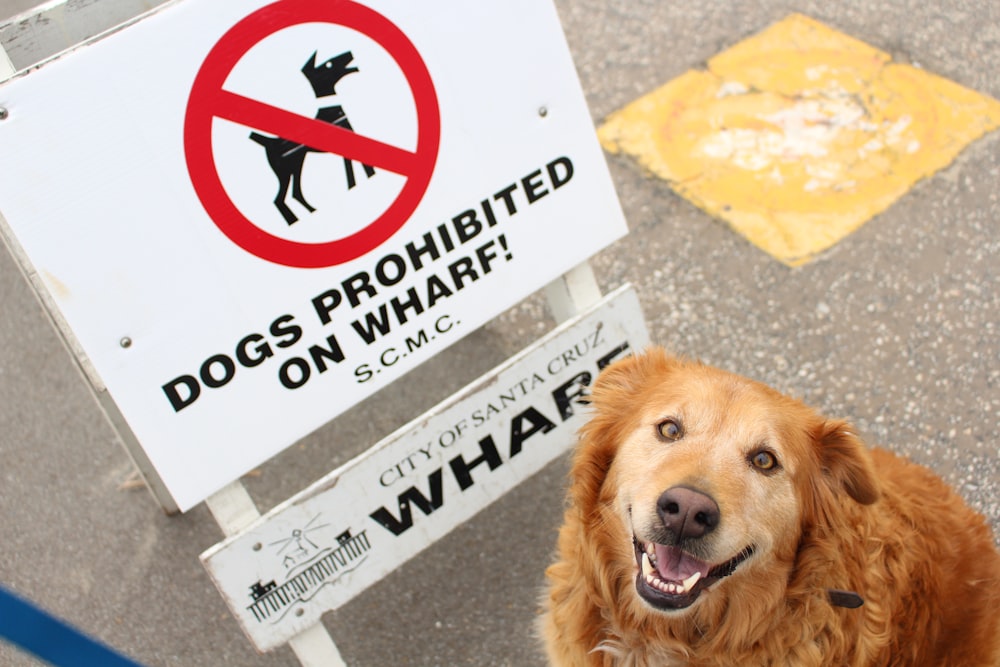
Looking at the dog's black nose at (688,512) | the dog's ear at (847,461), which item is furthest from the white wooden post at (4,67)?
the dog's ear at (847,461)

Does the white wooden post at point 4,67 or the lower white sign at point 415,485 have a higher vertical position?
the white wooden post at point 4,67

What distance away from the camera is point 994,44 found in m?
4.91

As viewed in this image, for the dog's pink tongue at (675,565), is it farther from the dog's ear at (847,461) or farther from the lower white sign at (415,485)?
the lower white sign at (415,485)

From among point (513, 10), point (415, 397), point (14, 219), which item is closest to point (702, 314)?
point (415, 397)

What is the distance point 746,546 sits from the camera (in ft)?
7.14

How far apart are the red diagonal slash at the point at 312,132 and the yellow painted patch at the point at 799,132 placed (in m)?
2.26

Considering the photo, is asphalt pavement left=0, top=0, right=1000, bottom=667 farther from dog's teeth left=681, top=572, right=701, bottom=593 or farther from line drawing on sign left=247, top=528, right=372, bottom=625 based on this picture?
dog's teeth left=681, top=572, right=701, bottom=593

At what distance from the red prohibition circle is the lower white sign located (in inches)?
23.1

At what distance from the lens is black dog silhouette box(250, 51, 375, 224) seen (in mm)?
2395

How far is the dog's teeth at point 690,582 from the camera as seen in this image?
7.28ft

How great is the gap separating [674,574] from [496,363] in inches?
74.4

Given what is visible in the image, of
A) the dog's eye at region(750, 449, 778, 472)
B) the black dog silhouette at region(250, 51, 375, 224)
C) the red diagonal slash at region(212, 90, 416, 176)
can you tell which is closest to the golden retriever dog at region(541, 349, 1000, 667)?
the dog's eye at region(750, 449, 778, 472)

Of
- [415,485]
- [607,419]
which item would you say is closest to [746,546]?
[607,419]

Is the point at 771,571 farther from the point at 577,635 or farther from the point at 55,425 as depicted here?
the point at 55,425
